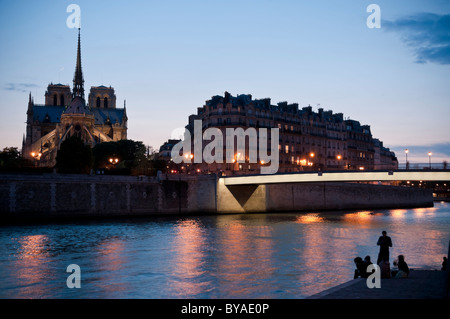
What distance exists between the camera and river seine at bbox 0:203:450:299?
757 inches

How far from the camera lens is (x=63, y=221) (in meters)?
49.9

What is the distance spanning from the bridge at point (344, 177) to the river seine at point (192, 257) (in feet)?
19.2

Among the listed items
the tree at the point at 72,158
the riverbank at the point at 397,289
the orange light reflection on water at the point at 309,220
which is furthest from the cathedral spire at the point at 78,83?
the riverbank at the point at 397,289

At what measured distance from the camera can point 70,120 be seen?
11638 centimetres

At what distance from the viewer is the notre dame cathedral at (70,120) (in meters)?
116

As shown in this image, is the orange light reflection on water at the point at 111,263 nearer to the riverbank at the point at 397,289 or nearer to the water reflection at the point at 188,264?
the water reflection at the point at 188,264

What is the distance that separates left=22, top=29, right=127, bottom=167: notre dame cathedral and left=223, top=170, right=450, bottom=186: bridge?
49984 mm

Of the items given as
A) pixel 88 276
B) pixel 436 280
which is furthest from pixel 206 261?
pixel 436 280

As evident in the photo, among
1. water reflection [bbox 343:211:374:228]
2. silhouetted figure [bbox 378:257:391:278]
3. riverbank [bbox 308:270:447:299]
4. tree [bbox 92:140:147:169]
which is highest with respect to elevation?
tree [bbox 92:140:147:169]

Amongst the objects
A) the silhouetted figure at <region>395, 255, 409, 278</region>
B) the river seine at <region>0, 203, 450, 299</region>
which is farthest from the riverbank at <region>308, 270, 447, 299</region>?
the river seine at <region>0, 203, 450, 299</region>

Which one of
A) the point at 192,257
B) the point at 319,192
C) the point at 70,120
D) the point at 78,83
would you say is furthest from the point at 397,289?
the point at 78,83

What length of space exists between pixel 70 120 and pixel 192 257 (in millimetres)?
95856

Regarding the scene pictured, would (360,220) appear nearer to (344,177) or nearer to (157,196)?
(344,177)

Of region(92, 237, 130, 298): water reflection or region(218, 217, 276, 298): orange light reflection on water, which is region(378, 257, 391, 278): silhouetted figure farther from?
region(92, 237, 130, 298): water reflection
